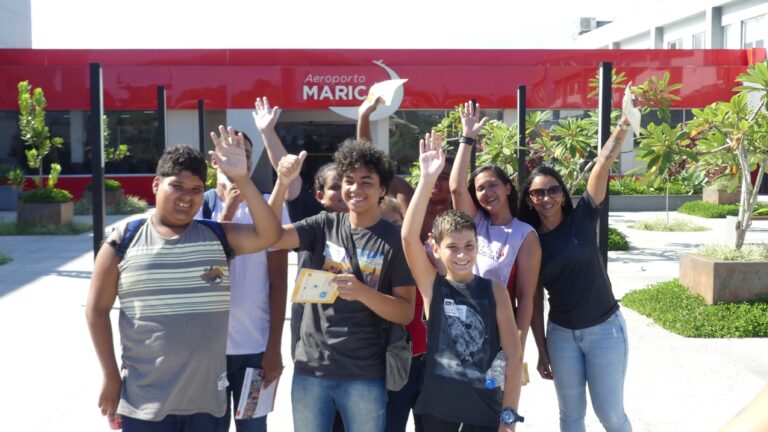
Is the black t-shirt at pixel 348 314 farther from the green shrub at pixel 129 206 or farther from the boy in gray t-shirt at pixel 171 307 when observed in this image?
the green shrub at pixel 129 206

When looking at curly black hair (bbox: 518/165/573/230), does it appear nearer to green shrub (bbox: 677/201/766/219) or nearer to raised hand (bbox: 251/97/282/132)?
raised hand (bbox: 251/97/282/132)

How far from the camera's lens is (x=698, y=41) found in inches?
1334

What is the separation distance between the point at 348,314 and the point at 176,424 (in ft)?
2.62

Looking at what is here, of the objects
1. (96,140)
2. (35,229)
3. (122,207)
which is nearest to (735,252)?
(96,140)

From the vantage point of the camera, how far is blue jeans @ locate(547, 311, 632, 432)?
12.1 ft

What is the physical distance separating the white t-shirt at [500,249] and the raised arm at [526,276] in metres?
0.03

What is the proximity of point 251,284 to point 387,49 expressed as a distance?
2154cm

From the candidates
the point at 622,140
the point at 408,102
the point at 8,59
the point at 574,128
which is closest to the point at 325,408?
the point at 622,140

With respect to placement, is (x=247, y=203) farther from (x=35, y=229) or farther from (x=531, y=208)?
(x=35, y=229)

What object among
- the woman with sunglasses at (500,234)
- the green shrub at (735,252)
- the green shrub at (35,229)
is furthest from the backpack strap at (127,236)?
the green shrub at (35,229)

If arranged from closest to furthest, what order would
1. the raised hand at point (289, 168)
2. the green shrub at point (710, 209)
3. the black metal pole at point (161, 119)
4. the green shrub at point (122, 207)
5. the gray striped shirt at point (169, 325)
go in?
the gray striped shirt at point (169, 325)
the raised hand at point (289, 168)
the black metal pole at point (161, 119)
the green shrub at point (710, 209)
the green shrub at point (122, 207)

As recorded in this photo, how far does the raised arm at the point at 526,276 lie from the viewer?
11.5 feet

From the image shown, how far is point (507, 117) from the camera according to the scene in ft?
80.5

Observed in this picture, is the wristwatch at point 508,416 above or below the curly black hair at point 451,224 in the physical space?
below
